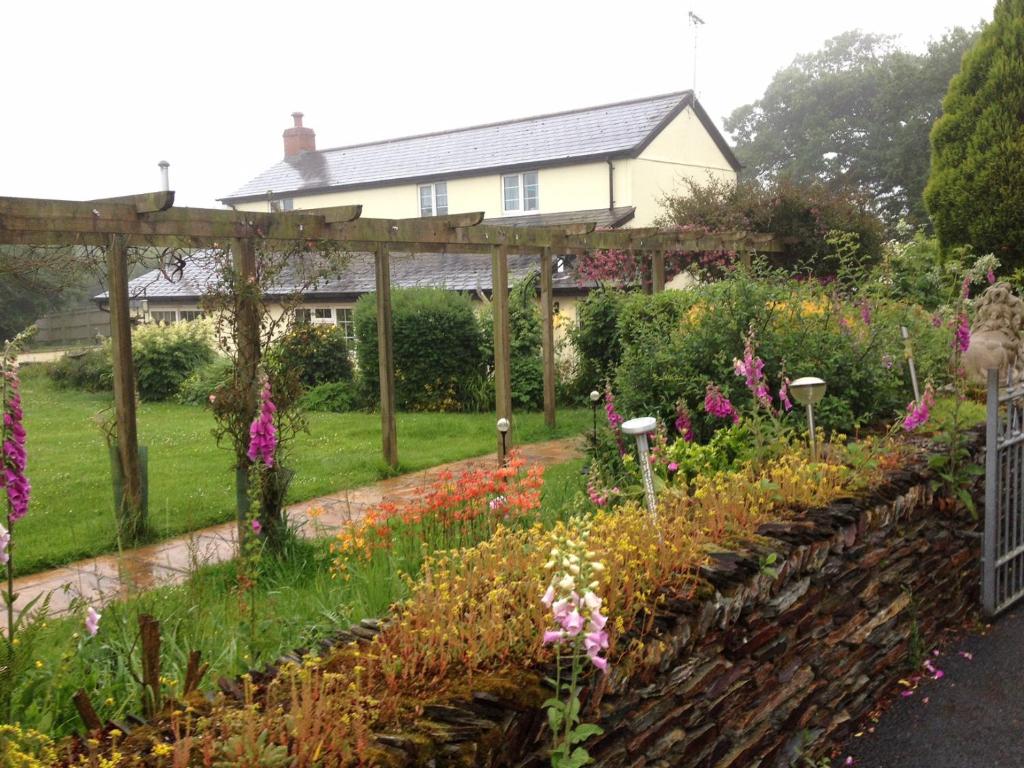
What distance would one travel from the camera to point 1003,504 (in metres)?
5.23

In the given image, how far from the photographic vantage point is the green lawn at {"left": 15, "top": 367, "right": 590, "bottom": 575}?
22.1 ft

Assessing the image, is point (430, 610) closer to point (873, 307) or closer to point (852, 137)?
point (873, 307)

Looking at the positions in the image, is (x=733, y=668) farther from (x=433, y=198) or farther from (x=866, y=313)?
(x=433, y=198)

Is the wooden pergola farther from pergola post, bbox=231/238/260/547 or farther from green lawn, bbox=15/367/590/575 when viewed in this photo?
green lawn, bbox=15/367/590/575

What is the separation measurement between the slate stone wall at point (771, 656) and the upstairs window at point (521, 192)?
19.3m

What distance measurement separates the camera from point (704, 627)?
3184 mm

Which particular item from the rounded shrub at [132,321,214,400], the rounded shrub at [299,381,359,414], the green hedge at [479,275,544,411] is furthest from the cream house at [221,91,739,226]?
the rounded shrub at [299,381,359,414]

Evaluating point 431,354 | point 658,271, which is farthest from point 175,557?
point 658,271

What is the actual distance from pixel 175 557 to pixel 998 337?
19.2ft

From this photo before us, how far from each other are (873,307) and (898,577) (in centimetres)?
350

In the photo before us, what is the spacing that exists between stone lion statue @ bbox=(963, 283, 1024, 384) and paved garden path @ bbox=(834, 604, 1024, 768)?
2.72 meters

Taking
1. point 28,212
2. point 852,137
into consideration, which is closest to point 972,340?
point 28,212

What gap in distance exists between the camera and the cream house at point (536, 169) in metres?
22.2

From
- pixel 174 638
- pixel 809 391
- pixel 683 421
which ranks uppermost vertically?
pixel 809 391
